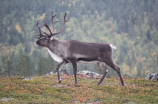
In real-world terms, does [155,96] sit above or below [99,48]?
below

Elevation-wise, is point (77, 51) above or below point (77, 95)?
above

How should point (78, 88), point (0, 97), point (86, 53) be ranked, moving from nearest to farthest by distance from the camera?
1. point (0, 97)
2. point (78, 88)
3. point (86, 53)

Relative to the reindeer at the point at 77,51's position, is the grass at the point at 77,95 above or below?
below

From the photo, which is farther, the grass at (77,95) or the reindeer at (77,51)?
the reindeer at (77,51)

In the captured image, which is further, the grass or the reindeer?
the reindeer

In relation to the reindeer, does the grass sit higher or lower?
lower

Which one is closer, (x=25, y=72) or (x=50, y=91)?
(x=50, y=91)

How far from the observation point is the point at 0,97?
521 inches

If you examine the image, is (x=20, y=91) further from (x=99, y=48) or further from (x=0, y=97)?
(x=99, y=48)

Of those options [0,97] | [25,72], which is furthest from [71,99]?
[25,72]

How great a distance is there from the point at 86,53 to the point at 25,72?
44.4 meters

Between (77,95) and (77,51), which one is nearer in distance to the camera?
(77,95)

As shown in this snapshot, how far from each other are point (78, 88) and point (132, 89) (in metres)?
3.51

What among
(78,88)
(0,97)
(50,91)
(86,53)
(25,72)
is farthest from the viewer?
(25,72)
